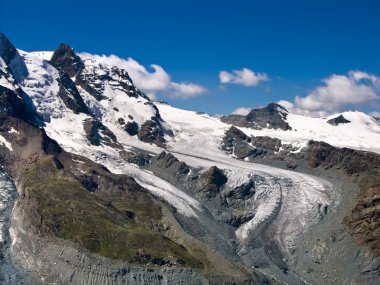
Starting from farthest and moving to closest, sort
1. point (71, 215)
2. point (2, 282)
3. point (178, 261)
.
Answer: point (71, 215) < point (178, 261) < point (2, 282)

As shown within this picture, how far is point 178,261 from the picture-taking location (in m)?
184

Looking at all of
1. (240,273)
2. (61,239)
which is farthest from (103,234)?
(240,273)

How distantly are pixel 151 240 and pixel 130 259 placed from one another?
15.0 meters

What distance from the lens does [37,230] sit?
635 feet

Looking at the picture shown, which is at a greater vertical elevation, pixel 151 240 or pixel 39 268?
pixel 151 240

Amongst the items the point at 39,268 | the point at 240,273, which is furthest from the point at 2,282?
the point at 240,273

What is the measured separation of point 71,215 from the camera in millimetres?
199875

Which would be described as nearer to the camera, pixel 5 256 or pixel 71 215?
pixel 5 256

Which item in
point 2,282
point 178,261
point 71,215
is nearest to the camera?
point 2,282

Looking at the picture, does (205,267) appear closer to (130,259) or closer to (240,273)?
(240,273)

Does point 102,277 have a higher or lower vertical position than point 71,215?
lower

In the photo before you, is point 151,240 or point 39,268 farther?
point 151,240

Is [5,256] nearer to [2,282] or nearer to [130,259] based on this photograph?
[2,282]

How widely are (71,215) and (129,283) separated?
36876 mm
